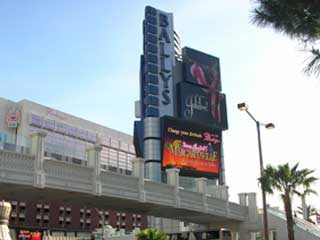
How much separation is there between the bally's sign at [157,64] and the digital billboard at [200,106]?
2342 millimetres

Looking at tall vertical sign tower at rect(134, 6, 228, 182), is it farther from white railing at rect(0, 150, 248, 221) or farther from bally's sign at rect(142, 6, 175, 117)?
white railing at rect(0, 150, 248, 221)

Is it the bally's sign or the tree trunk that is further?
the bally's sign

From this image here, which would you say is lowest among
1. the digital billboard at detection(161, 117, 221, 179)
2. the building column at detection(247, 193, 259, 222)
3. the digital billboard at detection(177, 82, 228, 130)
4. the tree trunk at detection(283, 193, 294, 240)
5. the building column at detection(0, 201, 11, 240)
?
the building column at detection(0, 201, 11, 240)

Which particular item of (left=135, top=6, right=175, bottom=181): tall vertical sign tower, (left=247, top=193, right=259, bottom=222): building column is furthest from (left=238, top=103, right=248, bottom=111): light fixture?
(left=135, top=6, right=175, bottom=181): tall vertical sign tower

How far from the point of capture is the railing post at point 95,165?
3497cm

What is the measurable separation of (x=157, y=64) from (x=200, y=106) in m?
10.8

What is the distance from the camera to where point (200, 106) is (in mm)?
89625

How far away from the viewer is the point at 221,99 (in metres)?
93.4

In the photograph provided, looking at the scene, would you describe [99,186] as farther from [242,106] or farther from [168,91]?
[168,91]

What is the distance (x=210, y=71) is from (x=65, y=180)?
65.8 metres

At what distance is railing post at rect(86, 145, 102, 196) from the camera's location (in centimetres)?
3497

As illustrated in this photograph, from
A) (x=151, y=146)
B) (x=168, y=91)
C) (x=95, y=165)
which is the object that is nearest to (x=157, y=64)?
(x=168, y=91)

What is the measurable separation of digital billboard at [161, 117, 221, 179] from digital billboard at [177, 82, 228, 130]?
9.70 m

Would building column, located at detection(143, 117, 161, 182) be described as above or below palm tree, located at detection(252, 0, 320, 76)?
above
